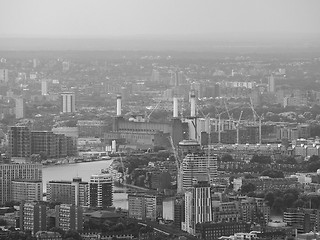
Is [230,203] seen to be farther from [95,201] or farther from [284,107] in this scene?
[284,107]

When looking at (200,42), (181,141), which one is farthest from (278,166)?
(200,42)

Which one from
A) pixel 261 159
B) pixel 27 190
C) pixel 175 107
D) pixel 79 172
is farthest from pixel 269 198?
pixel 175 107

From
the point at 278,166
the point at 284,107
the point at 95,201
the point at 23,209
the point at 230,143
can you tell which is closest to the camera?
the point at 23,209

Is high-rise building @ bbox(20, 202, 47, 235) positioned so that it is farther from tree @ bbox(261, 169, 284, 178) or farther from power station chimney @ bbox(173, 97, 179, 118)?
power station chimney @ bbox(173, 97, 179, 118)

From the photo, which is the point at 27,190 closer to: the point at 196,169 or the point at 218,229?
the point at 196,169

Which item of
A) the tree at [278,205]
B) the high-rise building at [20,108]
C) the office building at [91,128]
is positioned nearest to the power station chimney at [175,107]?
the office building at [91,128]

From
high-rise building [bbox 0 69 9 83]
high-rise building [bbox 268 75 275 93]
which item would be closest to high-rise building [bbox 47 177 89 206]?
high-rise building [bbox 268 75 275 93]

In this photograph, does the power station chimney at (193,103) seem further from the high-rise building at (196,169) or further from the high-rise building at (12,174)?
the high-rise building at (12,174)
